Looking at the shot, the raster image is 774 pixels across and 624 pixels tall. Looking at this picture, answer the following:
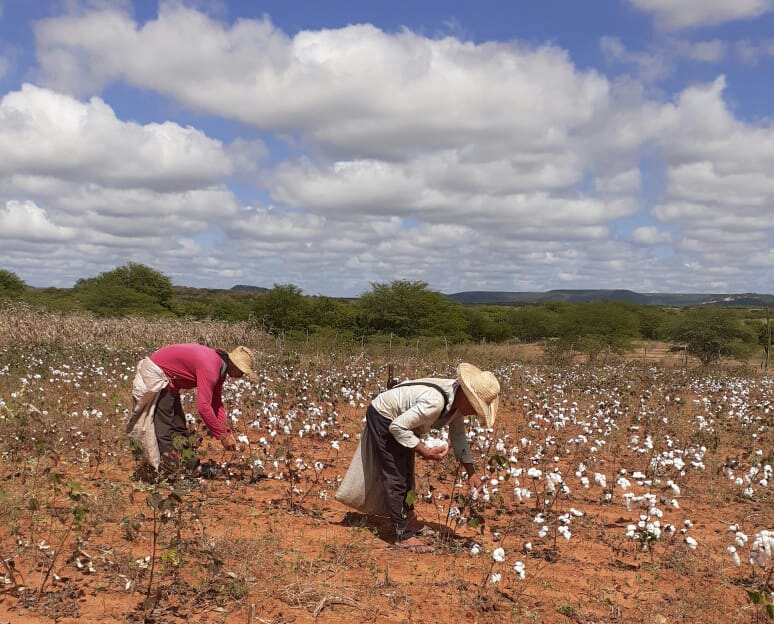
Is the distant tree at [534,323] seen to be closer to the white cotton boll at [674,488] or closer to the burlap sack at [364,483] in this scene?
the white cotton boll at [674,488]

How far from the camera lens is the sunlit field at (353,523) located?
359 centimetres

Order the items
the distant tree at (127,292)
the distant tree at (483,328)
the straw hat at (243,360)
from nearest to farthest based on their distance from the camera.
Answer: the straw hat at (243,360)
the distant tree at (127,292)
the distant tree at (483,328)

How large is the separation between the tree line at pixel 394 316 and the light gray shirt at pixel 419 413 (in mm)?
14529

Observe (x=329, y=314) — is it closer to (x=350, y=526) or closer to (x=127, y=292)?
(x=127, y=292)

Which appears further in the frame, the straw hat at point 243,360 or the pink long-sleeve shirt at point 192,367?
the straw hat at point 243,360

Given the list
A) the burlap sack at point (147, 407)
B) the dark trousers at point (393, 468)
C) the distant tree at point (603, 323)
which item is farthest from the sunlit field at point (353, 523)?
the distant tree at point (603, 323)

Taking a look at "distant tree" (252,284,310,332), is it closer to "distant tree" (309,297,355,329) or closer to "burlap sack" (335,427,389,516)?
"distant tree" (309,297,355,329)

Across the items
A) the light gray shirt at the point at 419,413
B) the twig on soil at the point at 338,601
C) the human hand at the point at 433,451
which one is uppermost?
the light gray shirt at the point at 419,413

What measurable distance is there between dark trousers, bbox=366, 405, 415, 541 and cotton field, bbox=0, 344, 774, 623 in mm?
245

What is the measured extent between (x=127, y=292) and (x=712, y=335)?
2454 centimetres

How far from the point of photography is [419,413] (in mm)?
4250

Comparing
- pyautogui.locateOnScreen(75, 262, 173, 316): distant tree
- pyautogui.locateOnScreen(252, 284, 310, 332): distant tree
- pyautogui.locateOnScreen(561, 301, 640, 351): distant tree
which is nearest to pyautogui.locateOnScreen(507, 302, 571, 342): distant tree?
pyautogui.locateOnScreen(561, 301, 640, 351): distant tree

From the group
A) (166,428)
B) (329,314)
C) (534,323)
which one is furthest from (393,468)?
(534,323)

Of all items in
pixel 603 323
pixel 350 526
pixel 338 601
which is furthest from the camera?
pixel 603 323
